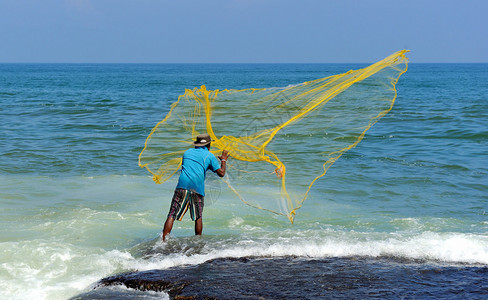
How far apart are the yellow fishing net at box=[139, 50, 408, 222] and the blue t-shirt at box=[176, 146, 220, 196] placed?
37cm

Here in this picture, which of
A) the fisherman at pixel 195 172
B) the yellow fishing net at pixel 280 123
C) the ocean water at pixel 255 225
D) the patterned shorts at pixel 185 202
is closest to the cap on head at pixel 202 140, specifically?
the fisherman at pixel 195 172

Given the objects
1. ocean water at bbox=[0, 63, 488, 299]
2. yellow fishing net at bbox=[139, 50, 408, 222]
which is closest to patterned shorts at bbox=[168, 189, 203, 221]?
ocean water at bbox=[0, 63, 488, 299]

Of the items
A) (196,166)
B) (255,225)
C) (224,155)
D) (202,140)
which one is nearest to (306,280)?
(224,155)

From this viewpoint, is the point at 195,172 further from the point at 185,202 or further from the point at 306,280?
the point at 306,280

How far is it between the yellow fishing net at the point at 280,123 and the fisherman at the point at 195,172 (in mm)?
360

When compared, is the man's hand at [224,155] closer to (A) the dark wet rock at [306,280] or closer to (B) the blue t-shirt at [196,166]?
(B) the blue t-shirt at [196,166]

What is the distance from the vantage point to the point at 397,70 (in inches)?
270

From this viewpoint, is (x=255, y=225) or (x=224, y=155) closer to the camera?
(x=224, y=155)

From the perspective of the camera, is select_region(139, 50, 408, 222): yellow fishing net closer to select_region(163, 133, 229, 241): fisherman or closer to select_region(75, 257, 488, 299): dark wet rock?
select_region(163, 133, 229, 241): fisherman

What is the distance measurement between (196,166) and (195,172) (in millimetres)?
77

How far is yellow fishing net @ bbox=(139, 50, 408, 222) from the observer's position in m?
6.79

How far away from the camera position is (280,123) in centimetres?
689

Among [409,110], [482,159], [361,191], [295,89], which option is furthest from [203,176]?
[409,110]

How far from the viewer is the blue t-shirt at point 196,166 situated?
6539 millimetres
